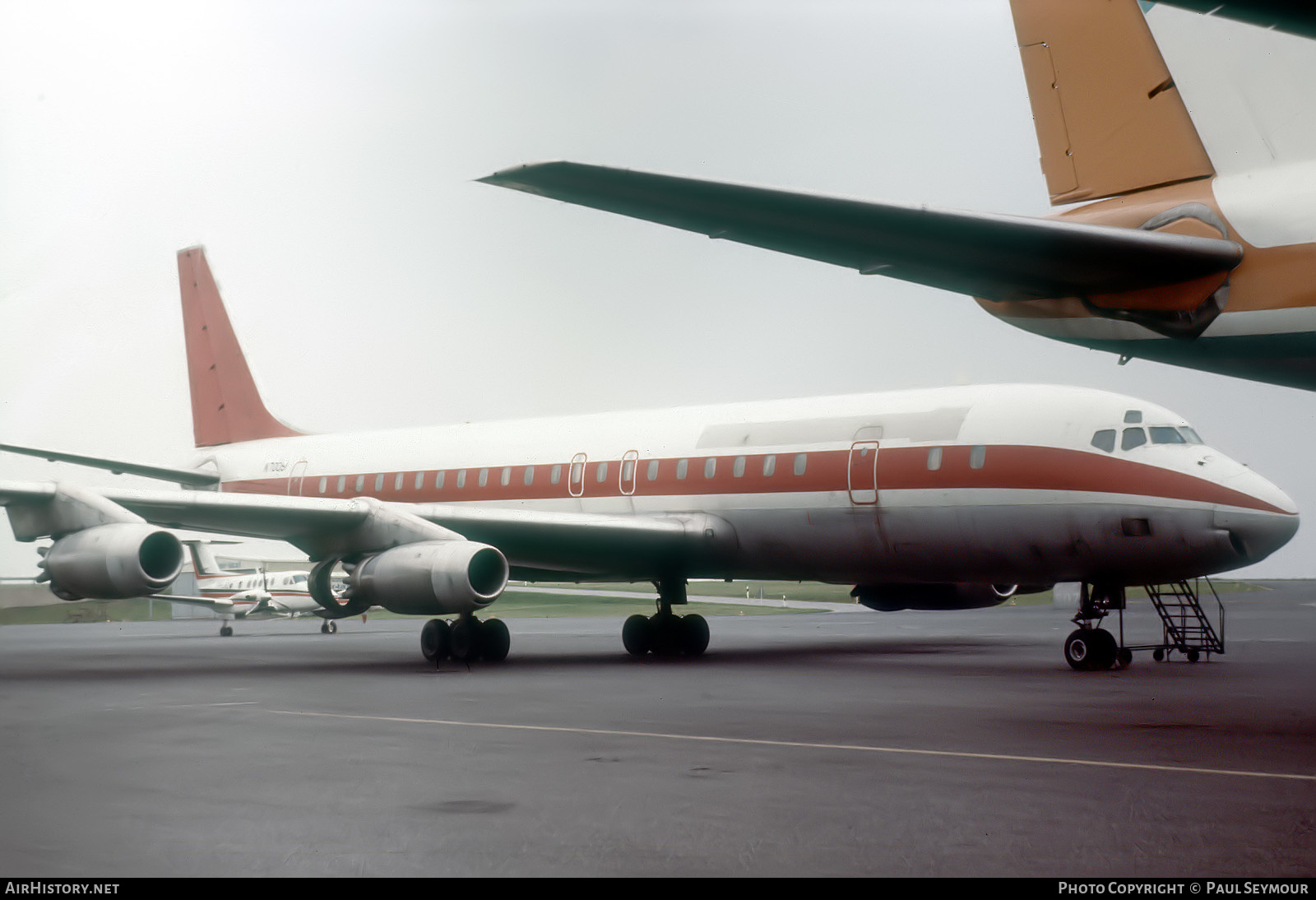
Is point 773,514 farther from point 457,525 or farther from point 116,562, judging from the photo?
point 116,562

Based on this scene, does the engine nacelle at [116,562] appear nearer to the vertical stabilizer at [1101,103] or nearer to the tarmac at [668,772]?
the tarmac at [668,772]

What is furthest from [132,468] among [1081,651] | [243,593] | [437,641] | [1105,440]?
[1105,440]

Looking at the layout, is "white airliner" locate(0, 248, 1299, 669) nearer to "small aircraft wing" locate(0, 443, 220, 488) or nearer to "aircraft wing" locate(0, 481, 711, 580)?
"aircraft wing" locate(0, 481, 711, 580)

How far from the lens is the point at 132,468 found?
22312 millimetres

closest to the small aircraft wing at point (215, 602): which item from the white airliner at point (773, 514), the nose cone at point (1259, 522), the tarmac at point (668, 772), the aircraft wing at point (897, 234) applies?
the white airliner at point (773, 514)

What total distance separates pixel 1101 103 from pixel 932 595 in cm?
1458

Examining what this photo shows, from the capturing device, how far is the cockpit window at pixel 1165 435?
48.6 feet

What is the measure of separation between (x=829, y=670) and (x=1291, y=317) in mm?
12036

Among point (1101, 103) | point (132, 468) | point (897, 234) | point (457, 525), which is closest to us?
point (897, 234)

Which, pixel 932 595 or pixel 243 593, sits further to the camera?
pixel 243 593

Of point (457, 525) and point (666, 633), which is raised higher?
point (457, 525)

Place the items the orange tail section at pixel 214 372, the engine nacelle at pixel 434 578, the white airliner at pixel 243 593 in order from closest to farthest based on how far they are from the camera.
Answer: the engine nacelle at pixel 434 578 → the orange tail section at pixel 214 372 → the white airliner at pixel 243 593

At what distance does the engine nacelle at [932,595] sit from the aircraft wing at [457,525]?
3.18 metres

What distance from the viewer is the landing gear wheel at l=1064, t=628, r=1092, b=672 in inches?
608
